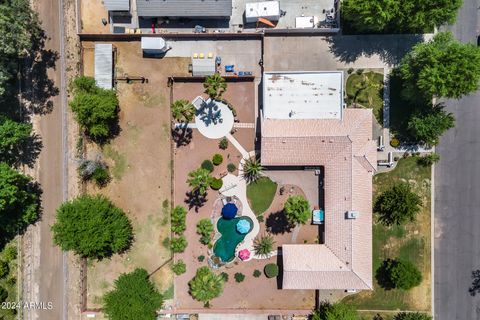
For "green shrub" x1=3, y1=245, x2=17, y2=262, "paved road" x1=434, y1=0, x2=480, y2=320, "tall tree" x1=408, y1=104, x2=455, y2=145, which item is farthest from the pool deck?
"green shrub" x1=3, y1=245, x2=17, y2=262

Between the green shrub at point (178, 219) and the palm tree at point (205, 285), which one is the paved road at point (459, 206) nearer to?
the palm tree at point (205, 285)

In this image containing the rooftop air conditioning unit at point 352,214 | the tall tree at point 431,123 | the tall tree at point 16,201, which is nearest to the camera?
the tall tree at point 16,201

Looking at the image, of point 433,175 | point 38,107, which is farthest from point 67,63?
point 433,175

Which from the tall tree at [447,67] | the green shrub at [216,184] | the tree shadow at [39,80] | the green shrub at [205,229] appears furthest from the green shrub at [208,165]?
the tall tree at [447,67]

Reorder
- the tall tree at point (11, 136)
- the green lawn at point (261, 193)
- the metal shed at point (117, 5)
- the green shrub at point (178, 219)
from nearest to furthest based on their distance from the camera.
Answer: the tall tree at point (11, 136), the metal shed at point (117, 5), the green shrub at point (178, 219), the green lawn at point (261, 193)

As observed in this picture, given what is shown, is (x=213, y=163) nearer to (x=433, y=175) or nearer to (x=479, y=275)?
(x=433, y=175)
